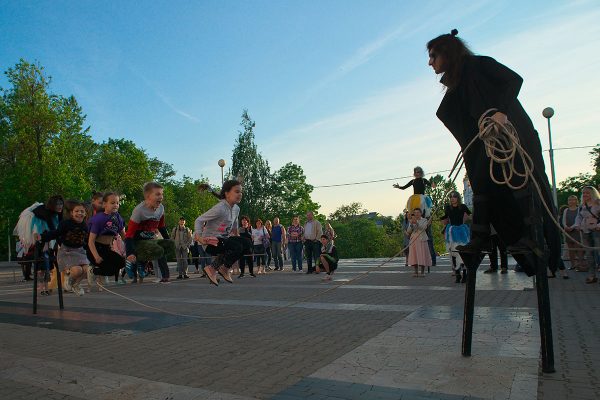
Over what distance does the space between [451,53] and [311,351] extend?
3106 millimetres

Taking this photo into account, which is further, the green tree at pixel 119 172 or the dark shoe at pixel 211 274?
the green tree at pixel 119 172

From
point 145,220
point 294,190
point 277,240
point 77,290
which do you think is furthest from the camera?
point 294,190

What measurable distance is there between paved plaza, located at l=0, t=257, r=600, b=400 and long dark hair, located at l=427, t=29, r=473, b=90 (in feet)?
7.61

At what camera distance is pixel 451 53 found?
4.24 metres

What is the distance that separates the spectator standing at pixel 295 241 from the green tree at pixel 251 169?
29848 mm

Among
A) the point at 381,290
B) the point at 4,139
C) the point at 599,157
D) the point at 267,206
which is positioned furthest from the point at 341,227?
the point at 381,290

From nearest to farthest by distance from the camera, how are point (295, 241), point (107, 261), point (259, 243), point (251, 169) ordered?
1. point (107, 261)
2. point (259, 243)
3. point (295, 241)
4. point (251, 169)

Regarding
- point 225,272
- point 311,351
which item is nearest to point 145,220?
point 225,272

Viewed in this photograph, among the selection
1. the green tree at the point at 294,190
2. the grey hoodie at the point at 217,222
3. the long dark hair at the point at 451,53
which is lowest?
the grey hoodie at the point at 217,222

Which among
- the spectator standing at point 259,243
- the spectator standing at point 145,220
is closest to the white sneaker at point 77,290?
the spectator standing at point 145,220

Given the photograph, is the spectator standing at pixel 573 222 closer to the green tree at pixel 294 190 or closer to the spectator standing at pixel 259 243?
the spectator standing at pixel 259 243

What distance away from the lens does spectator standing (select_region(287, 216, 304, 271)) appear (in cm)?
1775

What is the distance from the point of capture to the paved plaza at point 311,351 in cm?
343

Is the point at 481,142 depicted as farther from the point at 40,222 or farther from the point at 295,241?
the point at 295,241
